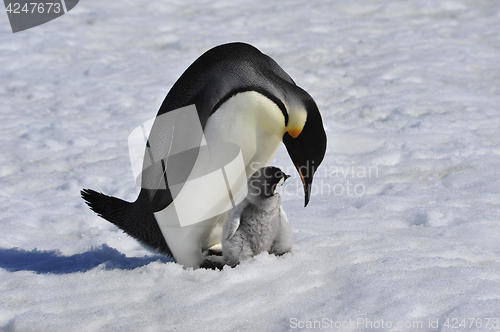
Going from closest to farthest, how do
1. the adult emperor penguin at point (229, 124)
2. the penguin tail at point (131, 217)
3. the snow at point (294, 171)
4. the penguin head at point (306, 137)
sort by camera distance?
the snow at point (294, 171), the adult emperor penguin at point (229, 124), the penguin head at point (306, 137), the penguin tail at point (131, 217)

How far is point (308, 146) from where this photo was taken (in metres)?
2.38

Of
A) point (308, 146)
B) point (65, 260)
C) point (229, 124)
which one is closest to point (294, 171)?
point (308, 146)

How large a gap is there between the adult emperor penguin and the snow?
0.26 metres

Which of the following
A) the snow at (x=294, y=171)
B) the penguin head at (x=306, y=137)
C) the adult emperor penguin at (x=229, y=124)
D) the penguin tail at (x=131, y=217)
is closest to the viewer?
the snow at (x=294, y=171)

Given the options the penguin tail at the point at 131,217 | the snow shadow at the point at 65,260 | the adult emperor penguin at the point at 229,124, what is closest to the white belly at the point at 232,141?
the adult emperor penguin at the point at 229,124

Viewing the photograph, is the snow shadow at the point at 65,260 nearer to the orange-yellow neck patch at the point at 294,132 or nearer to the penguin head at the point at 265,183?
the penguin head at the point at 265,183

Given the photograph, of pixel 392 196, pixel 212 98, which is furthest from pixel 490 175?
pixel 212 98

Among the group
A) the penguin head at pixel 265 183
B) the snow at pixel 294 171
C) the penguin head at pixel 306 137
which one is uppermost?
the penguin head at pixel 306 137

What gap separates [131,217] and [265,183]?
0.71 m

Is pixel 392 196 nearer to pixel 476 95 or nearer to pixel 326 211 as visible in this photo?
pixel 326 211

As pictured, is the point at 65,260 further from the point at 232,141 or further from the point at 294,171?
the point at 294,171

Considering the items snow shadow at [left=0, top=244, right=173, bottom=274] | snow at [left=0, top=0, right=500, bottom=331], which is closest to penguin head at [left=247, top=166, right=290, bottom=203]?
snow at [left=0, top=0, right=500, bottom=331]

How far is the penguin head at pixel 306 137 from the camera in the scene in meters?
2.32

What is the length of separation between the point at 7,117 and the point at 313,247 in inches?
134
